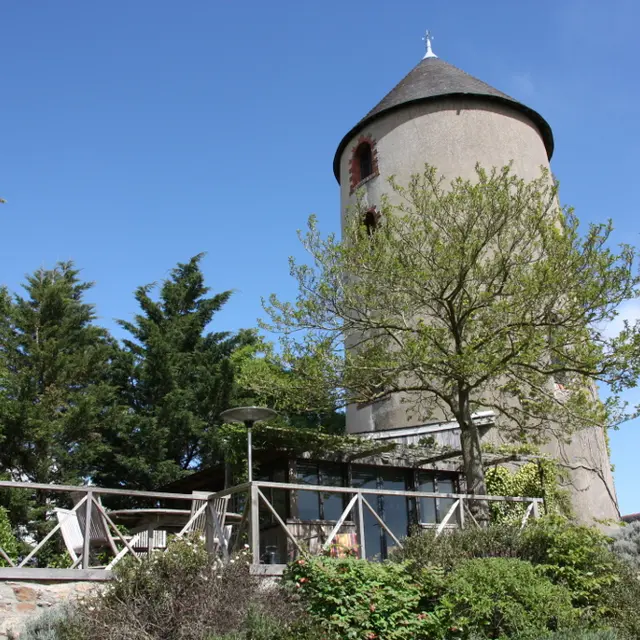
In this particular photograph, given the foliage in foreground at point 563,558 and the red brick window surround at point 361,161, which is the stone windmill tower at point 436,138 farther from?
the foliage in foreground at point 563,558

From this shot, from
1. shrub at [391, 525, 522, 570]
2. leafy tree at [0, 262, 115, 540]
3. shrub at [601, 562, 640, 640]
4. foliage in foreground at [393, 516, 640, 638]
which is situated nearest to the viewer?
shrub at [601, 562, 640, 640]

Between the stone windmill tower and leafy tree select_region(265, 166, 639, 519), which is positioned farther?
the stone windmill tower

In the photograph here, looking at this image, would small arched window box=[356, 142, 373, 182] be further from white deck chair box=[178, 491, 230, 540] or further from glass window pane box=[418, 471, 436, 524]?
white deck chair box=[178, 491, 230, 540]

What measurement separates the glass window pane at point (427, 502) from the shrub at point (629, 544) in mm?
3141

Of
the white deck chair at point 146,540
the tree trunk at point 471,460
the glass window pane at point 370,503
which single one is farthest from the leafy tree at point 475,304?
the white deck chair at point 146,540

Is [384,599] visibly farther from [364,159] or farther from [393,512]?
[364,159]

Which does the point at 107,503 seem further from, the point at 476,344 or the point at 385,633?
the point at 385,633

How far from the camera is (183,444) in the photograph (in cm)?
1955

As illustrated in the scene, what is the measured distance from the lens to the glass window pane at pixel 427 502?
45.8 ft

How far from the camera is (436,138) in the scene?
63.7 feet

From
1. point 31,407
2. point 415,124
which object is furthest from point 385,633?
point 415,124

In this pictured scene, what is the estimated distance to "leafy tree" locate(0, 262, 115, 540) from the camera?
17156 mm

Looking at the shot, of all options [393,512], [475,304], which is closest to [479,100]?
[475,304]

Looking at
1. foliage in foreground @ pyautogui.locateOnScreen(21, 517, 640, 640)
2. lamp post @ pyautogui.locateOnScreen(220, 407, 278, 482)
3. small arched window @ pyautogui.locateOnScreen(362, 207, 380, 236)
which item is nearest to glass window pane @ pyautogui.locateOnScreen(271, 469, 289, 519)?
lamp post @ pyautogui.locateOnScreen(220, 407, 278, 482)
